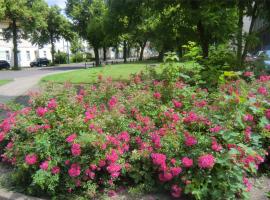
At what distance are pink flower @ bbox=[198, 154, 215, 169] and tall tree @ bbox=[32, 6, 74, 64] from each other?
58652 millimetres

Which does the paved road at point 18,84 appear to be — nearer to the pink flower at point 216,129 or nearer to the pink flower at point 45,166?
the pink flower at point 45,166

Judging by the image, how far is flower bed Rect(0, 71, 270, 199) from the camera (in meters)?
4.01

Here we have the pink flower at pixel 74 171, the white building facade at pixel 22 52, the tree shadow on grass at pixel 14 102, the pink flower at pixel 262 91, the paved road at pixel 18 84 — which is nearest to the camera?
the pink flower at pixel 74 171

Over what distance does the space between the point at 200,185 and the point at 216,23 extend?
31.4 feet

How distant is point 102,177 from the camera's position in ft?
14.8

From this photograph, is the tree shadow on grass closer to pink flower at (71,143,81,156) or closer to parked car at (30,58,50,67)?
pink flower at (71,143,81,156)

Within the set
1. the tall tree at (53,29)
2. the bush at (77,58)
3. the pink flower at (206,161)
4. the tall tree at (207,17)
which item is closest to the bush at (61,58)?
the tall tree at (53,29)

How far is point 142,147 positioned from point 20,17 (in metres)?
48.9

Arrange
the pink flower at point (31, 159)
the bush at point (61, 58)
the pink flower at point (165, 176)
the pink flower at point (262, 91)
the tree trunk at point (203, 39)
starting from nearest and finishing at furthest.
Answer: the pink flower at point (165, 176), the pink flower at point (31, 159), the pink flower at point (262, 91), the tree trunk at point (203, 39), the bush at point (61, 58)

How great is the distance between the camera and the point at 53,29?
206 feet

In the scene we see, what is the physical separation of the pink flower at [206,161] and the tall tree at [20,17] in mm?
46089

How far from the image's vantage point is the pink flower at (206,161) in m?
3.79

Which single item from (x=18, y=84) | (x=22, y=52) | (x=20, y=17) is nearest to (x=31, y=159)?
(x=18, y=84)

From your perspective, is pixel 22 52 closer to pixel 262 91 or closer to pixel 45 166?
pixel 262 91
